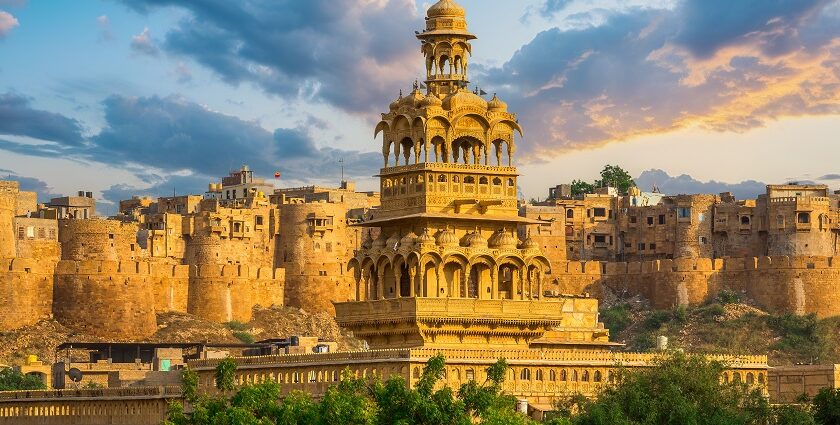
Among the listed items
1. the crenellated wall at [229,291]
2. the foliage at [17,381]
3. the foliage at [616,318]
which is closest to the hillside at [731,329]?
the foliage at [616,318]

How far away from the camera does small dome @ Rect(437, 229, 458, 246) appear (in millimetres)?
75438

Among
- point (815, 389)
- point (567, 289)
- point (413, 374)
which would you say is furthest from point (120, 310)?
point (413, 374)

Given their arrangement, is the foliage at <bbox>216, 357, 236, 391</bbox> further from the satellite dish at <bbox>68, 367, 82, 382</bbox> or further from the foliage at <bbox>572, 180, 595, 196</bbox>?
the foliage at <bbox>572, 180, 595, 196</bbox>

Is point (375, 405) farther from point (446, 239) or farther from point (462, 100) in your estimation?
point (462, 100)

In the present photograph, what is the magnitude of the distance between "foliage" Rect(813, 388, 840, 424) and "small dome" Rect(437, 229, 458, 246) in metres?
12.1

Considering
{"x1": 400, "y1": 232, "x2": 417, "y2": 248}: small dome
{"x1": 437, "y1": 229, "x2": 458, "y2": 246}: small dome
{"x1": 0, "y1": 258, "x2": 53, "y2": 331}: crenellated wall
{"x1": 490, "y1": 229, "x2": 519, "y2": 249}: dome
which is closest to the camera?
{"x1": 437, "y1": 229, "x2": 458, "y2": 246}: small dome

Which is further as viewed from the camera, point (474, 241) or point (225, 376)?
point (474, 241)

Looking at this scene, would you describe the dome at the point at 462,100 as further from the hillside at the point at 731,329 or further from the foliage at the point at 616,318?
the foliage at the point at 616,318

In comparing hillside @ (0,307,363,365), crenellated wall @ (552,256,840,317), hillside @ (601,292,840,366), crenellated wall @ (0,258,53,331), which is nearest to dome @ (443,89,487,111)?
hillside @ (0,307,363,365)

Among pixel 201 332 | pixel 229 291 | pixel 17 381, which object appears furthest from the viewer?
pixel 229 291

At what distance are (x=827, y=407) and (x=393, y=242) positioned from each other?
568 inches

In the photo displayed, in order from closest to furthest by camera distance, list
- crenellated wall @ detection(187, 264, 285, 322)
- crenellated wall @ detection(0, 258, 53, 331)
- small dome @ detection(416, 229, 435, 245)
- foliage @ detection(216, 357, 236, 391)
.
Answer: foliage @ detection(216, 357, 236, 391), small dome @ detection(416, 229, 435, 245), crenellated wall @ detection(0, 258, 53, 331), crenellated wall @ detection(187, 264, 285, 322)

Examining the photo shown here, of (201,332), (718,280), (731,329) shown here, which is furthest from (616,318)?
(201,332)

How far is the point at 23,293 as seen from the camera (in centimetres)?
14062
